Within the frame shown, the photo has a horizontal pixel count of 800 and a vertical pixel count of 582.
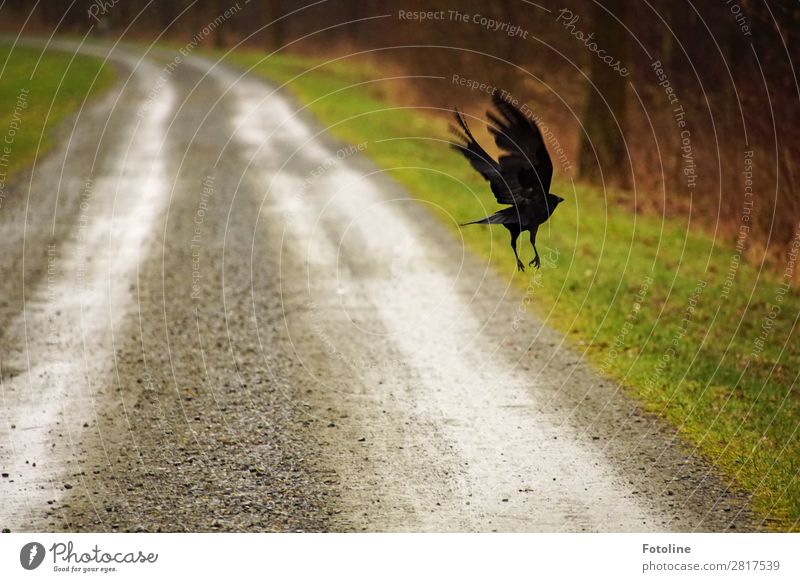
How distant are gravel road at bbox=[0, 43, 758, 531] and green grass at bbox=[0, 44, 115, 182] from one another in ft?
15.4

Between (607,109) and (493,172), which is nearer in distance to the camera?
(493,172)

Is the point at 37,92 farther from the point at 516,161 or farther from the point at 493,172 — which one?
the point at 516,161

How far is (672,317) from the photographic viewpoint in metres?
9.38

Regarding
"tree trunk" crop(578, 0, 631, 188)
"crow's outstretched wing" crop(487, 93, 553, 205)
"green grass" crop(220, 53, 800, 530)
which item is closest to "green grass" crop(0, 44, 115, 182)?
"green grass" crop(220, 53, 800, 530)

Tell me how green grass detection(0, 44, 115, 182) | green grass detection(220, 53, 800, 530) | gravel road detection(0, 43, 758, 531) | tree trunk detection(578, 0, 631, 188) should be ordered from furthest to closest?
green grass detection(0, 44, 115, 182) → tree trunk detection(578, 0, 631, 188) → green grass detection(220, 53, 800, 530) → gravel road detection(0, 43, 758, 531)

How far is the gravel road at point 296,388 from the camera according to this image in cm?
581

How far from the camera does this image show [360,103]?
23797 mm

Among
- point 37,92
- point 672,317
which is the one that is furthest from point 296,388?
point 37,92

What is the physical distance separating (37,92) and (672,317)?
22.3m

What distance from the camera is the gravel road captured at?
581 centimetres

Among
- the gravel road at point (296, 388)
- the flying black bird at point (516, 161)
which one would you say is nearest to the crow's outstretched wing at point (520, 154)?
the flying black bird at point (516, 161)

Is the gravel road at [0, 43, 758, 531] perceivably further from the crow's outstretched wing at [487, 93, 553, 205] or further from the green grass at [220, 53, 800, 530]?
the crow's outstretched wing at [487, 93, 553, 205]

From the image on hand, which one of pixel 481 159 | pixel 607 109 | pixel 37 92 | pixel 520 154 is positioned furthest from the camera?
pixel 37 92

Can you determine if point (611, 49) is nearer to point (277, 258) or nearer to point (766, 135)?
point (766, 135)
